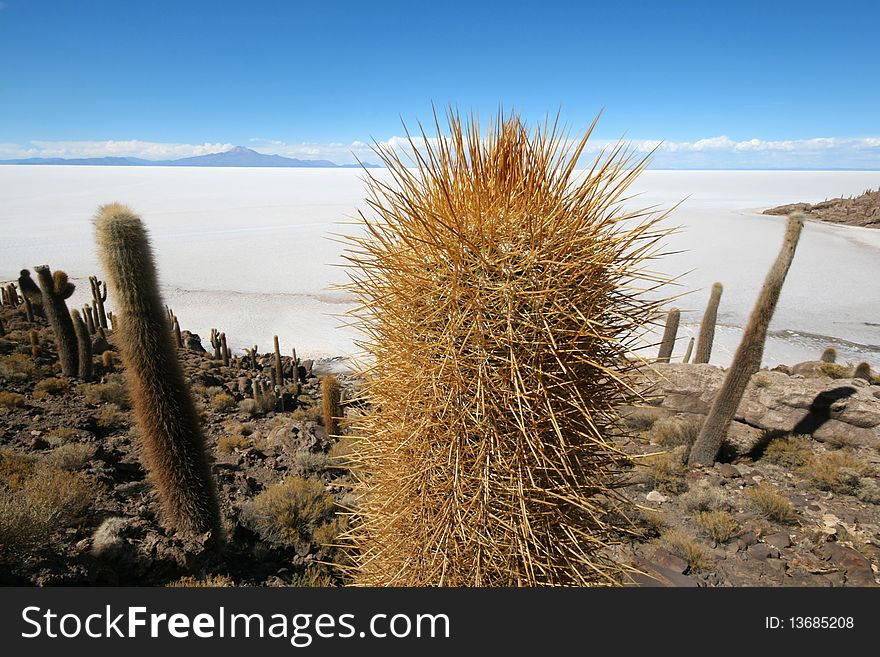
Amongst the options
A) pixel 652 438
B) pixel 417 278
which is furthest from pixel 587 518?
pixel 652 438

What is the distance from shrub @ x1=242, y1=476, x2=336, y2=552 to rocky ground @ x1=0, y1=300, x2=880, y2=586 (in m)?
0.02

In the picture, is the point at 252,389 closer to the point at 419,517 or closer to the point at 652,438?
the point at 652,438

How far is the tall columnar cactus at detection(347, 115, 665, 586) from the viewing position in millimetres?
1644

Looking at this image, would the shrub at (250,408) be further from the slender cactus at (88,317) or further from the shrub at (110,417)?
the slender cactus at (88,317)

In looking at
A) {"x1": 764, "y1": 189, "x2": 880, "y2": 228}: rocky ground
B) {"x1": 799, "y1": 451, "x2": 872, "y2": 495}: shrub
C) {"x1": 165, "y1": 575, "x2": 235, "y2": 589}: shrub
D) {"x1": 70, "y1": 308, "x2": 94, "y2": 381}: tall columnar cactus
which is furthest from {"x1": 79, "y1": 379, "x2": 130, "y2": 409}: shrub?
{"x1": 764, "y1": 189, "x2": 880, "y2": 228}: rocky ground

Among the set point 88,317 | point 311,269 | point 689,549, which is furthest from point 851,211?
point 88,317

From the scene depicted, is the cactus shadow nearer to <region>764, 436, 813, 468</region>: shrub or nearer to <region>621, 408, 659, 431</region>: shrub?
<region>764, 436, 813, 468</region>: shrub

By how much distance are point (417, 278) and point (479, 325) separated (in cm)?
29

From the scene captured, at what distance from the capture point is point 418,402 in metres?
1.75

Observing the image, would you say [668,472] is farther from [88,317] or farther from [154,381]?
[88,317]

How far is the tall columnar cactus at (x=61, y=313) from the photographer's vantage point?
8734mm

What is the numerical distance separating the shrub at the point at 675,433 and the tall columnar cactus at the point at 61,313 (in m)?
11.1

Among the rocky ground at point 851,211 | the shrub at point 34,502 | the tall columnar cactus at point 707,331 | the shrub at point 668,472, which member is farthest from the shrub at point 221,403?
the rocky ground at point 851,211
